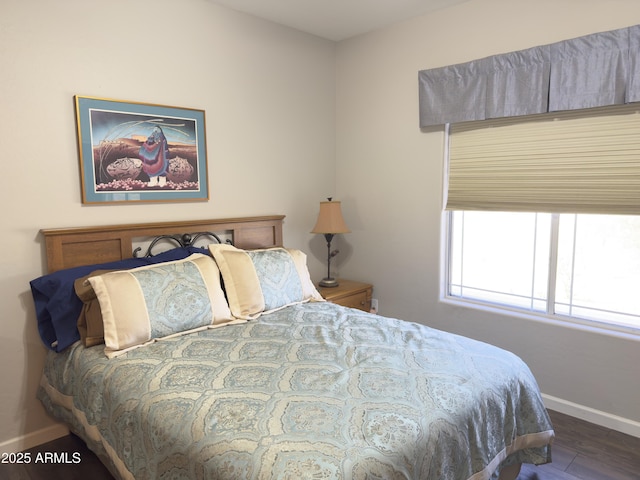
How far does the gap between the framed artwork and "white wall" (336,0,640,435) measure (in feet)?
4.55

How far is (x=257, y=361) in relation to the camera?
1885mm

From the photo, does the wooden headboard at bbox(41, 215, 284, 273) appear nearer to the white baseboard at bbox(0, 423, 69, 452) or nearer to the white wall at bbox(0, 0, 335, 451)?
the white wall at bbox(0, 0, 335, 451)

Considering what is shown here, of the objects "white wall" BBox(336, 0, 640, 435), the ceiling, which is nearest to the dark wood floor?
"white wall" BBox(336, 0, 640, 435)

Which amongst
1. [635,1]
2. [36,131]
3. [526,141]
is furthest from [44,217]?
[635,1]

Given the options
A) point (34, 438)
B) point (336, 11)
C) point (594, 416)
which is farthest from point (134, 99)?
point (594, 416)

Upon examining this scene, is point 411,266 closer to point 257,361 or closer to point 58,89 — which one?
point 257,361

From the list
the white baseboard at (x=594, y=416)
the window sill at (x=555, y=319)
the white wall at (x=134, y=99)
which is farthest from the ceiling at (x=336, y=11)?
the white baseboard at (x=594, y=416)

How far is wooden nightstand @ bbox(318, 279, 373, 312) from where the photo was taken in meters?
3.30

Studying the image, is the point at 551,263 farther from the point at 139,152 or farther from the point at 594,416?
the point at 139,152

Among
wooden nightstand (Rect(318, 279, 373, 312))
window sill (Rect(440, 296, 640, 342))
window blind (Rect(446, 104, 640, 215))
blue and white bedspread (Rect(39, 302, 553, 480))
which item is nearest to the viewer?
blue and white bedspread (Rect(39, 302, 553, 480))

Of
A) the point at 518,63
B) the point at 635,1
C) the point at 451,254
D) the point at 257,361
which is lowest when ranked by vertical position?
the point at 257,361

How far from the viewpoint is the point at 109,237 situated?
248 centimetres

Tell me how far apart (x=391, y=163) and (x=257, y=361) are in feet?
6.89

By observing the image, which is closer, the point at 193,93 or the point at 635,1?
the point at 635,1
